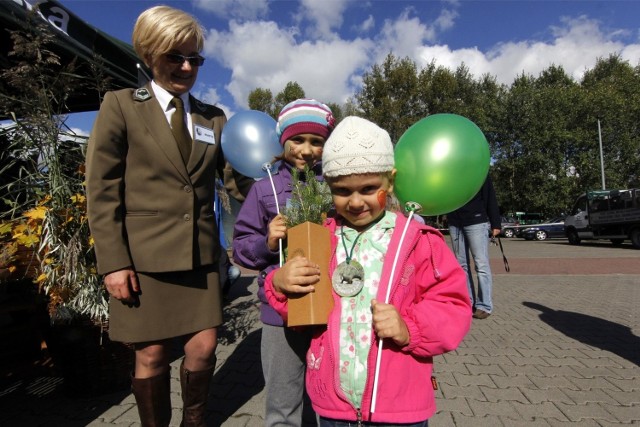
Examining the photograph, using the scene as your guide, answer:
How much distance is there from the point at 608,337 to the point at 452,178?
12.6 feet

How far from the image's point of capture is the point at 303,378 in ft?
6.03

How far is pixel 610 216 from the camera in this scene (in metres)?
14.7

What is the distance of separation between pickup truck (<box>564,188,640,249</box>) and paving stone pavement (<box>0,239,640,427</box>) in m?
10.9

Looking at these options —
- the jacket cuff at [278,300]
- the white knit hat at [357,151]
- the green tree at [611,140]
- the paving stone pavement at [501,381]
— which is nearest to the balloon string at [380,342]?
the white knit hat at [357,151]

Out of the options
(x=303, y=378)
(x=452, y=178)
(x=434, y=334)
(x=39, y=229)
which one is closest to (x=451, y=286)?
(x=434, y=334)

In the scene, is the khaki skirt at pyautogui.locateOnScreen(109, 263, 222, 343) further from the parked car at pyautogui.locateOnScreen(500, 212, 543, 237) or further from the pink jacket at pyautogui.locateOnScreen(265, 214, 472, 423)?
the parked car at pyautogui.locateOnScreen(500, 212, 543, 237)

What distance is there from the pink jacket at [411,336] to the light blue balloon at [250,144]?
2.52ft

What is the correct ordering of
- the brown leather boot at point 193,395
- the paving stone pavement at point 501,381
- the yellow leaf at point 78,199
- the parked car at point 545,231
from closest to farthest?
the brown leather boot at point 193,395 < the paving stone pavement at point 501,381 < the yellow leaf at point 78,199 < the parked car at point 545,231

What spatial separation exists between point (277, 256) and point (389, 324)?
0.64 m

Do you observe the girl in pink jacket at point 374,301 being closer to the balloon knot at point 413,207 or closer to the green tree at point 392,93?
the balloon knot at point 413,207

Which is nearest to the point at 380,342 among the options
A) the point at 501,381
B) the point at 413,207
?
the point at 413,207

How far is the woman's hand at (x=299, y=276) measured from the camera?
4.25 ft

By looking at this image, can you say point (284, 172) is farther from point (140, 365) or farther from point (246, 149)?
point (140, 365)

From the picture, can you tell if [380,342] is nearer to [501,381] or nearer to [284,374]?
[284,374]
